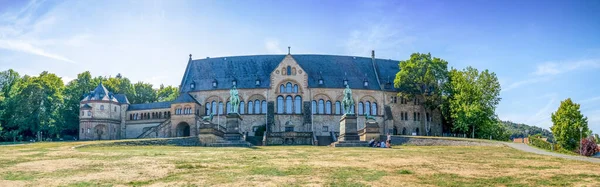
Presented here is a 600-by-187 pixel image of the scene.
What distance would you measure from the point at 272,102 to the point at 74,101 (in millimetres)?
33296

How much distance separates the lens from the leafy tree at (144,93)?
296 ft

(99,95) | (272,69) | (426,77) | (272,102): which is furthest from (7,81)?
(426,77)

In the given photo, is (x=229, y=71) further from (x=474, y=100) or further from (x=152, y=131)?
(x=474, y=100)

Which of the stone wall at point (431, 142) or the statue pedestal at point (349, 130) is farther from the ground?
the statue pedestal at point (349, 130)

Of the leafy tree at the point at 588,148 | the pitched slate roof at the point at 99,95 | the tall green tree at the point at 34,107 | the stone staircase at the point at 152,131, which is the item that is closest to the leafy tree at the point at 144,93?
the pitched slate roof at the point at 99,95

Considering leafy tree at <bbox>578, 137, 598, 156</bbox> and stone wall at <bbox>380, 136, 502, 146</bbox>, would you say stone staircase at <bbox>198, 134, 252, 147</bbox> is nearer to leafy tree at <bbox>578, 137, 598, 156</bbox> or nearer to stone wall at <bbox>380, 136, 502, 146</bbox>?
stone wall at <bbox>380, 136, 502, 146</bbox>

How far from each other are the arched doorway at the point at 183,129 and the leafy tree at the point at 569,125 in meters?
47.3

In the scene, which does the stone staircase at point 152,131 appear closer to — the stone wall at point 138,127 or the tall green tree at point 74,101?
the stone wall at point 138,127

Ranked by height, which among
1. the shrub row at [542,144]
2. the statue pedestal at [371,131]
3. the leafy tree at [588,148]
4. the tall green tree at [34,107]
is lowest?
the leafy tree at [588,148]

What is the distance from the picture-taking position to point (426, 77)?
211 ft

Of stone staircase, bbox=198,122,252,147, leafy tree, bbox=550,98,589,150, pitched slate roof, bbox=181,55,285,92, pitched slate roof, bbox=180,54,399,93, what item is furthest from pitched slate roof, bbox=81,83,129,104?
leafy tree, bbox=550,98,589,150

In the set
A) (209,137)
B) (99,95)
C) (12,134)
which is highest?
(99,95)

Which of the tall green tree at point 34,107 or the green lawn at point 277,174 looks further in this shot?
the tall green tree at point 34,107

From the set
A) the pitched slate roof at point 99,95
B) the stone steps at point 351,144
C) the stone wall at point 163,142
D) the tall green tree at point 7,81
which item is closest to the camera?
the stone wall at point 163,142
